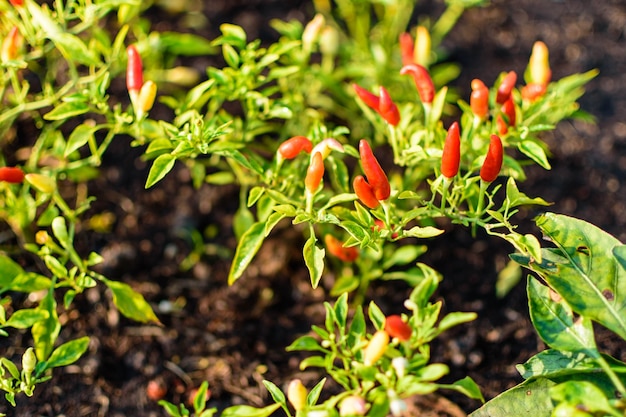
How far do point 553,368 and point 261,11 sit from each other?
2.75 meters

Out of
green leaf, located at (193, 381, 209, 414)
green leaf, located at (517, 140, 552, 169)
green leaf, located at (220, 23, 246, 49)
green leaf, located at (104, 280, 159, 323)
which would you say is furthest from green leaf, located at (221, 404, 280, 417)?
green leaf, located at (220, 23, 246, 49)

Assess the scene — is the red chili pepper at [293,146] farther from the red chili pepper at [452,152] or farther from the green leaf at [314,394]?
the green leaf at [314,394]

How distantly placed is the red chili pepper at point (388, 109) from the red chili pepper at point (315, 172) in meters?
0.33

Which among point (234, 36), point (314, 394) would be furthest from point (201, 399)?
point (234, 36)

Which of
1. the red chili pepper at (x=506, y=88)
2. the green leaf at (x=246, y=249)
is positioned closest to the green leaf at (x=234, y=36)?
the green leaf at (x=246, y=249)

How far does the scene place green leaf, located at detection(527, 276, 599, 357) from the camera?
1988 millimetres

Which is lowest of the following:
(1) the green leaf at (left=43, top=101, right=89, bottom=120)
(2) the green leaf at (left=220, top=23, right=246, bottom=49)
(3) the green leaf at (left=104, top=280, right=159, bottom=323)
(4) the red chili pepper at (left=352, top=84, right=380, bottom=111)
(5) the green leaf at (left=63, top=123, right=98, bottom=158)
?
(3) the green leaf at (left=104, top=280, right=159, bottom=323)

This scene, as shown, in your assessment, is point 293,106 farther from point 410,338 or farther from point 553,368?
point 553,368

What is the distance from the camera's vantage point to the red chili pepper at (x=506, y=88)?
2.32m

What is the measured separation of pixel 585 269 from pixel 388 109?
798 mm

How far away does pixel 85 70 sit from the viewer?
12.0 feet

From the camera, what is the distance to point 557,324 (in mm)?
2047

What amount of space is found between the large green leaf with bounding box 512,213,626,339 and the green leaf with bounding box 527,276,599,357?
1.9 inches

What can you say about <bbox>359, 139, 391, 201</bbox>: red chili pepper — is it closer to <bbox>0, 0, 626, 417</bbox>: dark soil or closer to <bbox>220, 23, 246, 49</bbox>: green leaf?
<bbox>220, 23, 246, 49</bbox>: green leaf
